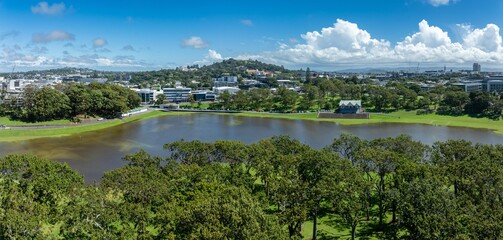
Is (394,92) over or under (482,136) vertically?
over

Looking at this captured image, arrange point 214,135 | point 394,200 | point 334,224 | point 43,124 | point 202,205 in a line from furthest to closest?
point 43,124
point 214,135
point 334,224
point 394,200
point 202,205

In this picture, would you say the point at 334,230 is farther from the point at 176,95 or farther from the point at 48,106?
the point at 176,95

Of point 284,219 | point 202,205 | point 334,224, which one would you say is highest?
point 202,205

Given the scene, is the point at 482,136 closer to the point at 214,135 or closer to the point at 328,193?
the point at 214,135

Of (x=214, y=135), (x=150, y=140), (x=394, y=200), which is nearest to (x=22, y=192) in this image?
(x=394, y=200)

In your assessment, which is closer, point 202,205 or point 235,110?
point 202,205

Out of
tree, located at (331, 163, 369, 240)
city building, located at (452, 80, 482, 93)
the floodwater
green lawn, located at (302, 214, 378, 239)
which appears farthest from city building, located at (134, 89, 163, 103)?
tree, located at (331, 163, 369, 240)

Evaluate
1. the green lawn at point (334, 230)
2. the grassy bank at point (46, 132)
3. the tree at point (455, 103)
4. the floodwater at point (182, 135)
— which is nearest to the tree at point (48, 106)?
the grassy bank at point (46, 132)

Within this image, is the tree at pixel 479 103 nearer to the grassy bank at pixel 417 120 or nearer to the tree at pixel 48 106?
the grassy bank at pixel 417 120

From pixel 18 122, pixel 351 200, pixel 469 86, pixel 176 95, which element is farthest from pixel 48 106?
pixel 469 86
